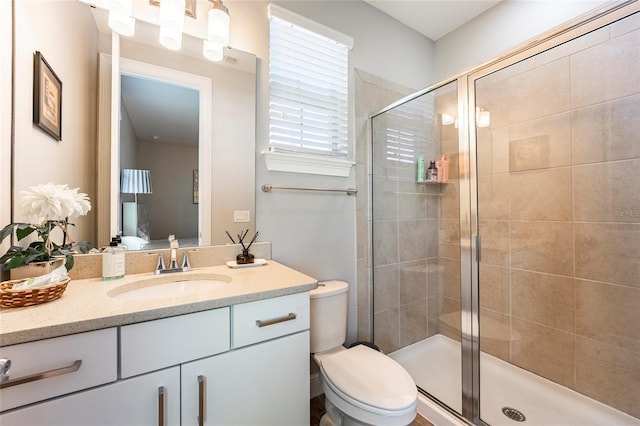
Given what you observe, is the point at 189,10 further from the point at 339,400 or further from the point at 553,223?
the point at 553,223

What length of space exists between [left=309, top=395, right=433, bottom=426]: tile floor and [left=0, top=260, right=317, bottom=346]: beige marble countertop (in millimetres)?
923

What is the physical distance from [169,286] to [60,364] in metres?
0.51

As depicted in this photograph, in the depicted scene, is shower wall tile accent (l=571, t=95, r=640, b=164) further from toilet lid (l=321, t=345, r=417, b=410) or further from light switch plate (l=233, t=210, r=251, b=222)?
light switch plate (l=233, t=210, r=251, b=222)

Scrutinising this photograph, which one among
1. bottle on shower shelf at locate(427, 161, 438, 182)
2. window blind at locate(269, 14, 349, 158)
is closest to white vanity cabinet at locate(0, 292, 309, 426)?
window blind at locate(269, 14, 349, 158)

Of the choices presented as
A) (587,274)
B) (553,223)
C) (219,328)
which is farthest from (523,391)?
(219,328)

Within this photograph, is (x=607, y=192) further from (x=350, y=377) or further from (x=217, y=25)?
(x=217, y=25)

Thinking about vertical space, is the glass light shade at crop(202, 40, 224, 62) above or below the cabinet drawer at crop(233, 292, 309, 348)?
above

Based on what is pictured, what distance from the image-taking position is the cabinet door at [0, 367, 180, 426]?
25.0 inches

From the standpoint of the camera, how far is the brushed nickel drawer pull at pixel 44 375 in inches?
23.5

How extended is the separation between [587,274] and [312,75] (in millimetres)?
1959

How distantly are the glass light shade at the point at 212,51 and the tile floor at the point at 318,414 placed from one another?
1.95 m

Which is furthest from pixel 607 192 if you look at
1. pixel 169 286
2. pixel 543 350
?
pixel 169 286

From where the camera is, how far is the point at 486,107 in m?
1.73

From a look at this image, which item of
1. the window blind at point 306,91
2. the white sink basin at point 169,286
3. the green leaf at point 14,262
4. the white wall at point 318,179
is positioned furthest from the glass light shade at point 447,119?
the green leaf at point 14,262
